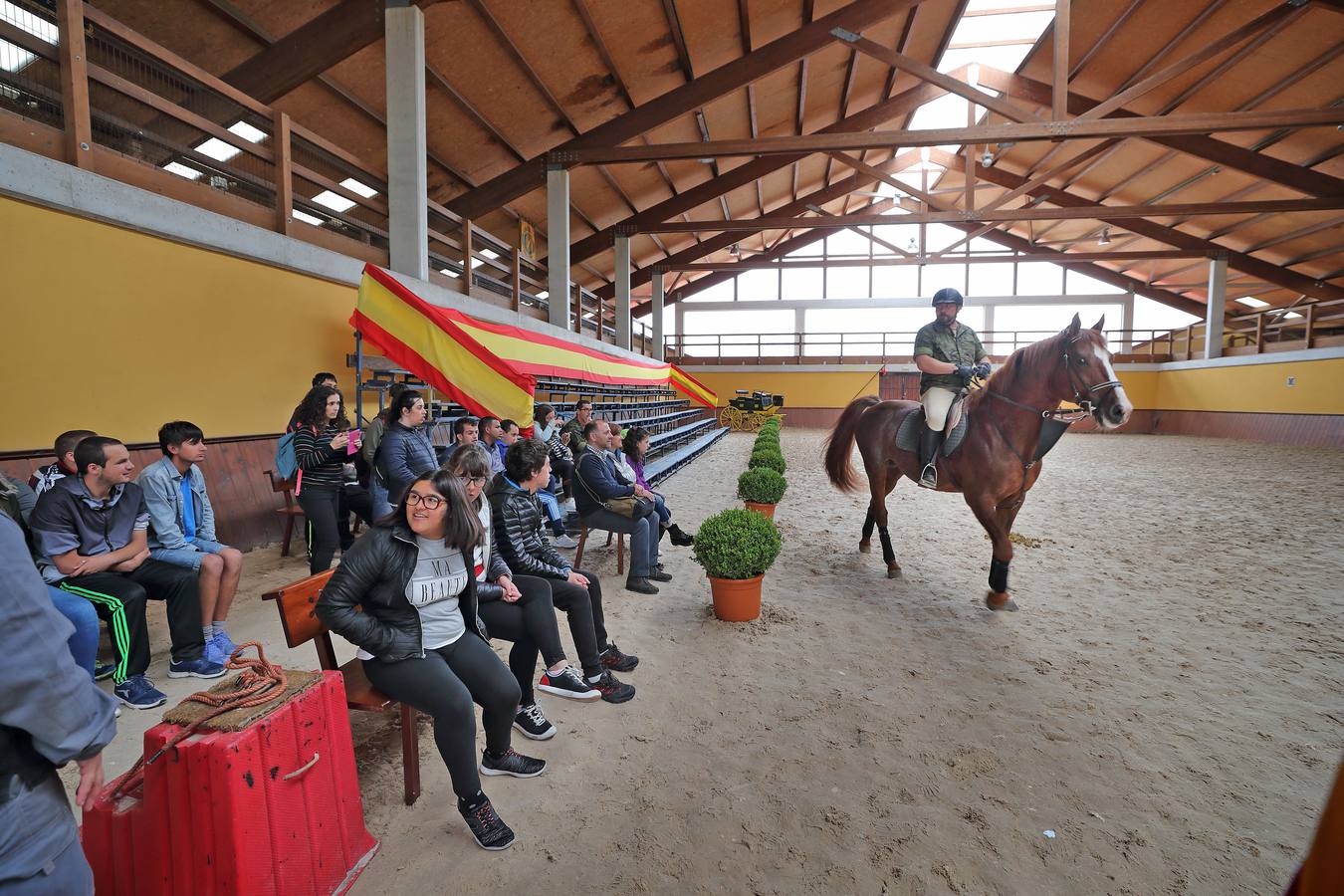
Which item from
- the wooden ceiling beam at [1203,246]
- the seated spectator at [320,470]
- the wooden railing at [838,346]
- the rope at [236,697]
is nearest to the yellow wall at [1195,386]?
the wooden railing at [838,346]

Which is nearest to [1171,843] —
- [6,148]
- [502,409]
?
[502,409]

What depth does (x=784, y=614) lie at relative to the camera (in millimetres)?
3715

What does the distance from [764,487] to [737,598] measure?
187 cm

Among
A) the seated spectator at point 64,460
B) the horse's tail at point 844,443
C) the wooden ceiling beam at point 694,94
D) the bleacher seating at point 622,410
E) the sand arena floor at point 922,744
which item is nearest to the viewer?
the sand arena floor at point 922,744

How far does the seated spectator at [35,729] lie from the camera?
0.84 m

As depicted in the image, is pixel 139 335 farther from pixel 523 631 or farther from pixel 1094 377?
pixel 1094 377

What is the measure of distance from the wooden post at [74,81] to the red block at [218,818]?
415cm

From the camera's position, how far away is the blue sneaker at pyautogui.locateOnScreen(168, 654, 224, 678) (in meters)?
2.70

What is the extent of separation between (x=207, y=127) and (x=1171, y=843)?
22.6ft

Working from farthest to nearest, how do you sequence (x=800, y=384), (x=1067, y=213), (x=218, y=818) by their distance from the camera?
1. (x=800, y=384)
2. (x=1067, y=213)
3. (x=218, y=818)

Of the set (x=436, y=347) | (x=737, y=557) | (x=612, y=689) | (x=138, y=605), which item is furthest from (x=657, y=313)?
(x=138, y=605)

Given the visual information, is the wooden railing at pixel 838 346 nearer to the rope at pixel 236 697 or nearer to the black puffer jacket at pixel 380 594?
the black puffer jacket at pixel 380 594

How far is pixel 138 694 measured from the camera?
244 centimetres

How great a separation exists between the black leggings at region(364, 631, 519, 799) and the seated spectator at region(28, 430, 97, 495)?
194 centimetres
